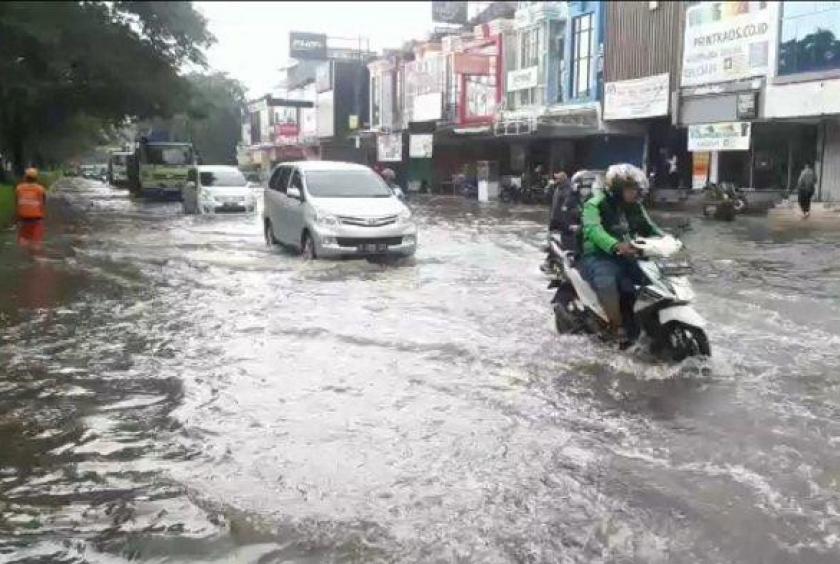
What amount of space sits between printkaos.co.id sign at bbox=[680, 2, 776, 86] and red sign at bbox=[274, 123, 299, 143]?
145ft

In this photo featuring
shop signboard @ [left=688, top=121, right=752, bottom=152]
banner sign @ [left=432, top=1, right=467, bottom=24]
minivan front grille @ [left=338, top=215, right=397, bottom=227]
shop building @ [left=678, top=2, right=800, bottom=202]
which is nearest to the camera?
minivan front grille @ [left=338, top=215, right=397, bottom=227]

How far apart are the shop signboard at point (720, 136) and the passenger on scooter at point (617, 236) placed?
753 inches

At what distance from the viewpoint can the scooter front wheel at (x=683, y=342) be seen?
688 cm

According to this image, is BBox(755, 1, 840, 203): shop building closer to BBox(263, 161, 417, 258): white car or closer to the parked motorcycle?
the parked motorcycle

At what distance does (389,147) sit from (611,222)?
41.4 meters

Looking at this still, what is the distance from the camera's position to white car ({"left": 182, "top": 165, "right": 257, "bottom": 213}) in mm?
24172

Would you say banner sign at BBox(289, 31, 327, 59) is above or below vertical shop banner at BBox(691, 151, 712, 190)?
above

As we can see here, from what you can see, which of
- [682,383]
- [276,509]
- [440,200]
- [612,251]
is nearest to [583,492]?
[276,509]

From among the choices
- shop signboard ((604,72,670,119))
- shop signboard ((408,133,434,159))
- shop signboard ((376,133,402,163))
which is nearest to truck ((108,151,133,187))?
shop signboard ((376,133,402,163))

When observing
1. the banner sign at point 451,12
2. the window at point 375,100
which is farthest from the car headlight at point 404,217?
the banner sign at point 451,12

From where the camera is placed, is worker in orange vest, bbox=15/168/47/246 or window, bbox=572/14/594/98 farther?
window, bbox=572/14/594/98

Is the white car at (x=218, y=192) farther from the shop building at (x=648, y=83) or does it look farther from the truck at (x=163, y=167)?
the shop building at (x=648, y=83)

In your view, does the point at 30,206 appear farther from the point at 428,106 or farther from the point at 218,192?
the point at 428,106

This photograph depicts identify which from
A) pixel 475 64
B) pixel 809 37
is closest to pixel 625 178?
pixel 809 37
